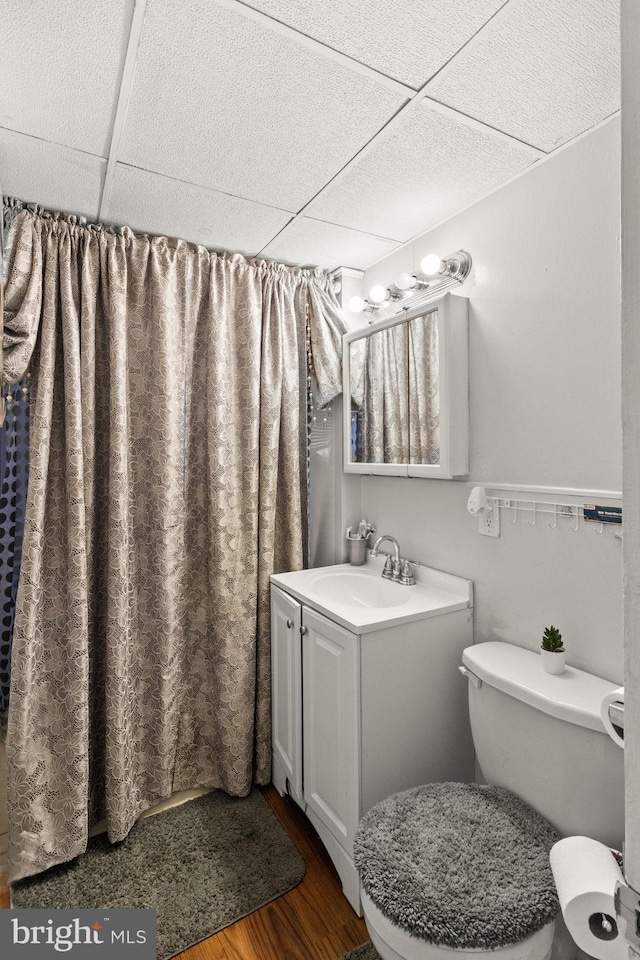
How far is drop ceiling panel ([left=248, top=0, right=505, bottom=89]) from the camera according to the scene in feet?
3.25

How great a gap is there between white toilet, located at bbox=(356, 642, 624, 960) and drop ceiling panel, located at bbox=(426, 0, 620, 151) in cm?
146

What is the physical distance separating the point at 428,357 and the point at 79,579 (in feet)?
4.81

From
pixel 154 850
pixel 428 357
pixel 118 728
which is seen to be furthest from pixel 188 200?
pixel 154 850

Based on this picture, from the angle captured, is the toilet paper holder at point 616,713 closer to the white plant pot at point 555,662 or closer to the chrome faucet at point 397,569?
the white plant pot at point 555,662

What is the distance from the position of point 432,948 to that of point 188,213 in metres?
2.18

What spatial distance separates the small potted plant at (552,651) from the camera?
1.41m

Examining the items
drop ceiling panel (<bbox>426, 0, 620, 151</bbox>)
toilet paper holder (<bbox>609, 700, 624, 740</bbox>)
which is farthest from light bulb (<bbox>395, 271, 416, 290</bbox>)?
toilet paper holder (<bbox>609, 700, 624, 740</bbox>)

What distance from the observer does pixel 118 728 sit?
185 centimetres

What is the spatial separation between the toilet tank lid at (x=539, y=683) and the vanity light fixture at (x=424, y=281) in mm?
1278

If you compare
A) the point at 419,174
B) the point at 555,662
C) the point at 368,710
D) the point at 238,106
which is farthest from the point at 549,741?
the point at 238,106

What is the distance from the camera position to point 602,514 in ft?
4.55

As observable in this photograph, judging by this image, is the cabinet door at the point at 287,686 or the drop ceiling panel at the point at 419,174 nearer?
the drop ceiling panel at the point at 419,174

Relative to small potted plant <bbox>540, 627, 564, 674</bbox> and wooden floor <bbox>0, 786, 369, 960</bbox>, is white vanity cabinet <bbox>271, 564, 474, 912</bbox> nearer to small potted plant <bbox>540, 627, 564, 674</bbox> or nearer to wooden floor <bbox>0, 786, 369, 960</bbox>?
wooden floor <bbox>0, 786, 369, 960</bbox>

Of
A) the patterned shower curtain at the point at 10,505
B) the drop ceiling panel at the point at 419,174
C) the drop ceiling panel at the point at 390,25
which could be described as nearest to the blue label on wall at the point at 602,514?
the drop ceiling panel at the point at 419,174
